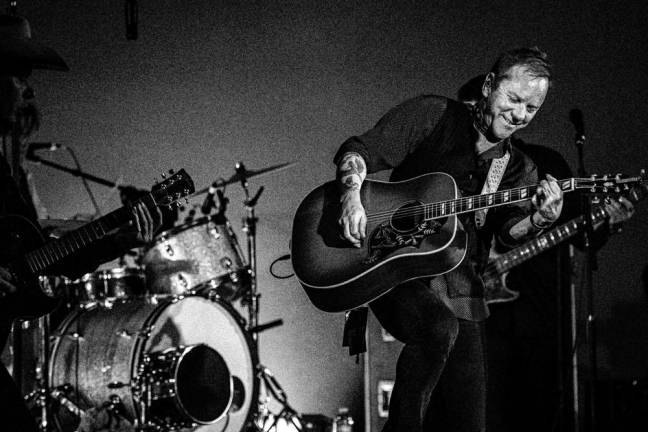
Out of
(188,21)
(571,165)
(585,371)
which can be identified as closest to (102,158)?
(188,21)

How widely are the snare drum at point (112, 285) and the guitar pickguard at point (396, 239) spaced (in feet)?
9.25

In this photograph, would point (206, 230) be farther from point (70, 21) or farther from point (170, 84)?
point (70, 21)

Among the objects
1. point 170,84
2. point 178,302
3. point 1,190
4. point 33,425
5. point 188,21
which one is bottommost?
point 33,425

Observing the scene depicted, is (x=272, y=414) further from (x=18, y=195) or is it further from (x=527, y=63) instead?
(x=527, y=63)

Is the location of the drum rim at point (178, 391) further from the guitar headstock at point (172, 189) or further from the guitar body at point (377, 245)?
the guitar body at point (377, 245)

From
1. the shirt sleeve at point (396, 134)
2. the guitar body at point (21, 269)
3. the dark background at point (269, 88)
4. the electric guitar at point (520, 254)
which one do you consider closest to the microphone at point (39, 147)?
the dark background at point (269, 88)

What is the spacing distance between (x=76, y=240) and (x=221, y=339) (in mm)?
1890

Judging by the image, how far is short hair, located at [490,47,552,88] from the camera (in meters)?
3.16

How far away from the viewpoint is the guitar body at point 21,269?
12.3 feet

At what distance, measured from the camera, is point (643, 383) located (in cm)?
552

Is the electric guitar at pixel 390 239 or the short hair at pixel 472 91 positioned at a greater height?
the short hair at pixel 472 91

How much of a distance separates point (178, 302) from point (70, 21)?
124 inches

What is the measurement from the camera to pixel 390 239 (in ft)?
10.5

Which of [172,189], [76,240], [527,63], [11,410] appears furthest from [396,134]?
[11,410]
